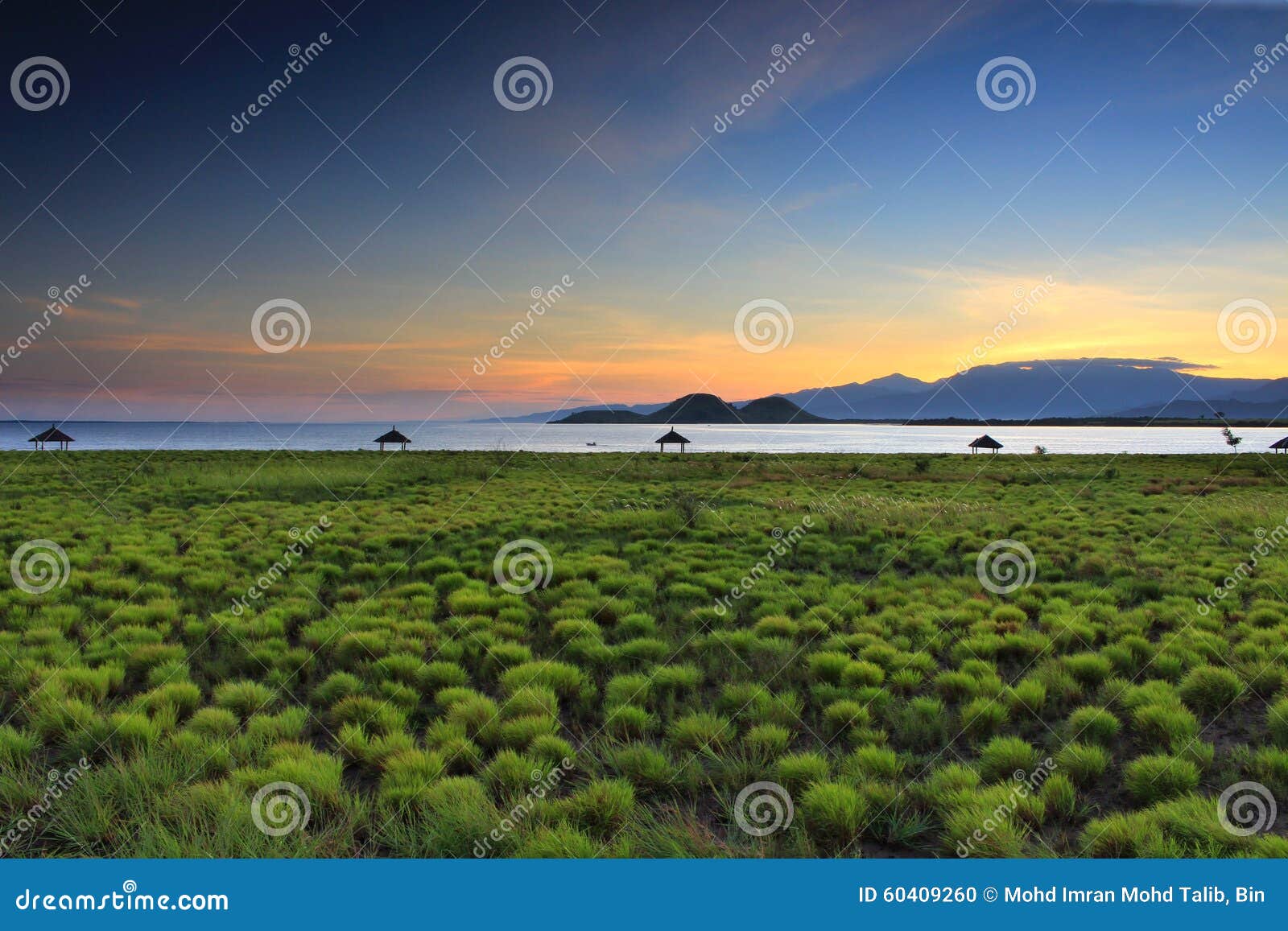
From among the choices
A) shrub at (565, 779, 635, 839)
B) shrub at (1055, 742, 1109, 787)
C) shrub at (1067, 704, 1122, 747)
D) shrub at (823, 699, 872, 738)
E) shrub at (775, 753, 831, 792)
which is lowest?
shrub at (565, 779, 635, 839)

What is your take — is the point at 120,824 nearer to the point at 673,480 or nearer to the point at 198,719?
the point at 198,719

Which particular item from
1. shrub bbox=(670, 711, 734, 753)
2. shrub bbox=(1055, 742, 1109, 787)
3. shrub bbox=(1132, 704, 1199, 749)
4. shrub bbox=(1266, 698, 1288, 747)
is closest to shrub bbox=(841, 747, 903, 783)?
shrub bbox=(670, 711, 734, 753)

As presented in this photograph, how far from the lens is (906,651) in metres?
7.28

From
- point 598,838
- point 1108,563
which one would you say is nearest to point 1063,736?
point 598,838

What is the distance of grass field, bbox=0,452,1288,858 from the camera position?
412cm

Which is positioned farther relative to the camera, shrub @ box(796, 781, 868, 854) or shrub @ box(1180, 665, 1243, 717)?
shrub @ box(1180, 665, 1243, 717)

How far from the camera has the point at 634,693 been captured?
20.4ft

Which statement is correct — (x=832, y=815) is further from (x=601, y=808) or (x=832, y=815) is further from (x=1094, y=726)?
(x=1094, y=726)

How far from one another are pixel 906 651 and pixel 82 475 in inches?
1419

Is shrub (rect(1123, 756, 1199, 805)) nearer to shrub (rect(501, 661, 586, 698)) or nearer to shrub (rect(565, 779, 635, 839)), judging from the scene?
shrub (rect(565, 779, 635, 839))

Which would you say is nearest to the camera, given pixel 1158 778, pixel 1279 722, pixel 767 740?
pixel 1158 778

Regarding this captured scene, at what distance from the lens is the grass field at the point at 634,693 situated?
162 inches

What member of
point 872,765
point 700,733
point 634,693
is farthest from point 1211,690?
point 634,693

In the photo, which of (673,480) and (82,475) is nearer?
(82,475)
